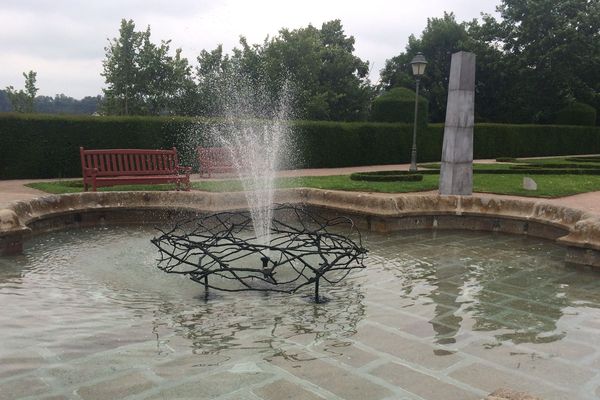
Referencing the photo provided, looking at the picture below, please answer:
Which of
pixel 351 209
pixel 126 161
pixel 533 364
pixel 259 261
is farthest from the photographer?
pixel 126 161

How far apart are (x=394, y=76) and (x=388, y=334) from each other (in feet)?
125

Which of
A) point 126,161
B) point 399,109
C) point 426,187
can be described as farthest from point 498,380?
point 399,109

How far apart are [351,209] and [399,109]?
47.3ft

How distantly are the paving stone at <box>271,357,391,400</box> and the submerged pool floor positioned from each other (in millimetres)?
12

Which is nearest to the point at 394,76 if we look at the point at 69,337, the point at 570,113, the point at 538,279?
the point at 570,113

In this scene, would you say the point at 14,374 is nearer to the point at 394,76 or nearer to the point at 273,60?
the point at 273,60

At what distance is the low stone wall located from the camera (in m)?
7.31

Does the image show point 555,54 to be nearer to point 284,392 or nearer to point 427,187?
point 427,187

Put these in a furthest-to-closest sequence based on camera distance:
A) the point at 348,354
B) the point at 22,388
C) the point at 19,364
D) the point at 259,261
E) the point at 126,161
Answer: the point at 126,161 < the point at 259,261 < the point at 348,354 < the point at 19,364 < the point at 22,388

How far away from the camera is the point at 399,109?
853 inches

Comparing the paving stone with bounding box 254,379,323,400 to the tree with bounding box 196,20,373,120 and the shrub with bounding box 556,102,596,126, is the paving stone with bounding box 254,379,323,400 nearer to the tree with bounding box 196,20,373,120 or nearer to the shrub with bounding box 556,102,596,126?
the tree with bounding box 196,20,373,120

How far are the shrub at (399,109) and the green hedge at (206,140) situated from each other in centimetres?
65

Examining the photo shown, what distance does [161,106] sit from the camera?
91.5 ft

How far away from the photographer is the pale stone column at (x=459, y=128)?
28.4 ft
